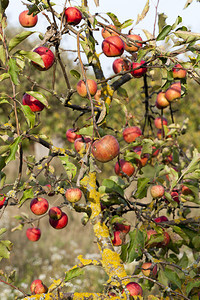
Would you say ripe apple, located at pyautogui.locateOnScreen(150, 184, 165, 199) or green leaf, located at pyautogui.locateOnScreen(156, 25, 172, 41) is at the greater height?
green leaf, located at pyautogui.locateOnScreen(156, 25, 172, 41)

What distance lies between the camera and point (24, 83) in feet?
26.5

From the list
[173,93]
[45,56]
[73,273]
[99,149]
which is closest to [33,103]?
[45,56]

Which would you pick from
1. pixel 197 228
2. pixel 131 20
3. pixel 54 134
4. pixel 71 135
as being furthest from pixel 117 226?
pixel 54 134

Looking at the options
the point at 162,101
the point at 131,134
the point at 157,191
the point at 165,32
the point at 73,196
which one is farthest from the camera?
the point at 162,101

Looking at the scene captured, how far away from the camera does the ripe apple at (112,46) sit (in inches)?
47.6

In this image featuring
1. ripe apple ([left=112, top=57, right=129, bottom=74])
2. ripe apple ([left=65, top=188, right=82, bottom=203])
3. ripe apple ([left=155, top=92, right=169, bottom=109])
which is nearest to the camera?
ripe apple ([left=65, top=188, right=82, bottom=203])

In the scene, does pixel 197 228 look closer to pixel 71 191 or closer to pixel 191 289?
pixel 191 289

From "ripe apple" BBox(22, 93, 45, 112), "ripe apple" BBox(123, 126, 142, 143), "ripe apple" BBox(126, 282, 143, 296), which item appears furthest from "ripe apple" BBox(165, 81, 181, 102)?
"ripe apple" BBox(126, 282, 143, 296)

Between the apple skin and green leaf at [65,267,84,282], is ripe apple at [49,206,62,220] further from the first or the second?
the apple skin

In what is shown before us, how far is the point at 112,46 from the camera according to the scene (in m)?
1.21

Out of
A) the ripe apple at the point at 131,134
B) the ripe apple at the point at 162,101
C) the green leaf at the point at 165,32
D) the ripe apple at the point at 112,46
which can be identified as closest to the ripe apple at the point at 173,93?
the ripe apple at the point at 162,101

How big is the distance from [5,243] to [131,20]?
96 cm

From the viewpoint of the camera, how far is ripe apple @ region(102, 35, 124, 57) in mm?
1209

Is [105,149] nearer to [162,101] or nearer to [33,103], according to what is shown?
[33,103]
